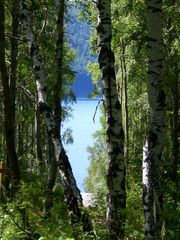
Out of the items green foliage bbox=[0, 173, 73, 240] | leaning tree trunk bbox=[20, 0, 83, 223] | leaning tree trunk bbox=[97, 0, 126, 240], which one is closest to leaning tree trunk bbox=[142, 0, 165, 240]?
green foliage bbox=[0, 173, 73, 240]

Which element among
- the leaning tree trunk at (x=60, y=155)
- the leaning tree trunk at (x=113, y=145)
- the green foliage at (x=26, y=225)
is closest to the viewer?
the green foliage at (x=26, y=225)

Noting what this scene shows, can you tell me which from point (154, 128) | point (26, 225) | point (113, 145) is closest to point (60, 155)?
point (113, 145)

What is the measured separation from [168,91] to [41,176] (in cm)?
811

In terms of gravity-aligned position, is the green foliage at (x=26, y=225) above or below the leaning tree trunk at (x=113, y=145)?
below

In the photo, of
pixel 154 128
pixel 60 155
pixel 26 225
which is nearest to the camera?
pixel 154 128

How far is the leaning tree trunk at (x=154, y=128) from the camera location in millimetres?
6137

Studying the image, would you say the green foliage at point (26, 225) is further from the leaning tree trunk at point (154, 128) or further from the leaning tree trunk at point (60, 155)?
the leaning tree trunk at point (154, 128)

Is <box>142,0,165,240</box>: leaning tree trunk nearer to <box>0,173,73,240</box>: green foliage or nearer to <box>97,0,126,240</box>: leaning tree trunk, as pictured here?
<box>0,173,73,240</box>: green foliage

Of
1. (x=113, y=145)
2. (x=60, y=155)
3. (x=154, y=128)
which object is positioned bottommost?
(x=60, y=155)

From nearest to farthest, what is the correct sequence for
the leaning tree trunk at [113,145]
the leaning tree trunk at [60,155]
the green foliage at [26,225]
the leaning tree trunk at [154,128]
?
1. the leaning tree trunk at [154,128]
2. the green foliage at [26,225]
3. the leaning tree trunk at [113,145]
4. the leaning tree trunk at [60,155]

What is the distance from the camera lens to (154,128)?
247 inches

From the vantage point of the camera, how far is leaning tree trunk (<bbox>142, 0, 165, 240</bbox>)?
6.14 metres

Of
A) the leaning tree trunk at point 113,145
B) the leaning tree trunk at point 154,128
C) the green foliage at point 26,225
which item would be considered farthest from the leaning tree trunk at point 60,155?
the leaning tree trunk at point 154,128

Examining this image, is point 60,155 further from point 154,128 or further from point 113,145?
point 154,128
